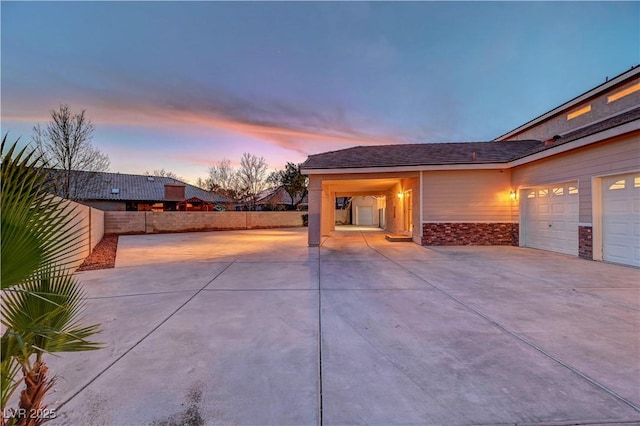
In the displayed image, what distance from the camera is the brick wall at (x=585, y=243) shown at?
313 inches

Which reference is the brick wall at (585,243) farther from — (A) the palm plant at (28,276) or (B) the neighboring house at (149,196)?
(B) the neighboring house at (149,196)

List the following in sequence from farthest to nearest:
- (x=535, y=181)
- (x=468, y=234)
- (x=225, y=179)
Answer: (x=225, y=179) → (x=468, y=234) → (x=535, y=181)

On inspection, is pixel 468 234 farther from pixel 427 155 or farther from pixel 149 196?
pixel 149 196

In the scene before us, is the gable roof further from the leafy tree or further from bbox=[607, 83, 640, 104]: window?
the leafy tree

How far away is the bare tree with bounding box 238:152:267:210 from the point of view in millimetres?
28219

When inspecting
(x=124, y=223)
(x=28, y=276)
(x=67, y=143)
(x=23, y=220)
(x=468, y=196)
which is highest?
(x=67, y=143)

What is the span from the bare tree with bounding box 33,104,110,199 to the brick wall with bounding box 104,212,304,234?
2672 mm

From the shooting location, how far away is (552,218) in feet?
31.6

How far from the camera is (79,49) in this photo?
8.31 m

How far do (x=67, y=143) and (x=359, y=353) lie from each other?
57.8 ft

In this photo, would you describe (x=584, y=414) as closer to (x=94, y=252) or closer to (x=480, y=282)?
(x=480, y=282)

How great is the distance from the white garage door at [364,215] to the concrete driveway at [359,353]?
22.1m

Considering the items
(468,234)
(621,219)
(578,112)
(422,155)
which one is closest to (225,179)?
(422,155)

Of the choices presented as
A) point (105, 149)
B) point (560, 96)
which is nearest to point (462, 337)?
point (105, 149)
